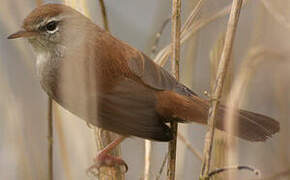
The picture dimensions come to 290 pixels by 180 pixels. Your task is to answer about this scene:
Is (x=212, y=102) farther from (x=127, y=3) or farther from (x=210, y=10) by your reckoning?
(x=127, y=3)

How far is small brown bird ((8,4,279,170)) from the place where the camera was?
9.73 feet

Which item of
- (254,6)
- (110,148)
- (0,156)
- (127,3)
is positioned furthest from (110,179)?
(127,3)

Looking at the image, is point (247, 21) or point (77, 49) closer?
point (77, 49)

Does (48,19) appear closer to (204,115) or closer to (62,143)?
(62,143)

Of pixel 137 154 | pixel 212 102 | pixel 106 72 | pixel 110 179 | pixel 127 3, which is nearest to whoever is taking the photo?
pixel 212 102

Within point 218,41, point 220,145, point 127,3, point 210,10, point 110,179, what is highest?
point 127,3

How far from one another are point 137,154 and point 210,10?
4.62ft

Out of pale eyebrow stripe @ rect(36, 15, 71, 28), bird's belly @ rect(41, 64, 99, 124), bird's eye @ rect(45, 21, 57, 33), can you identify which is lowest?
bird's belly @ rect(41, 64, 99, 124)

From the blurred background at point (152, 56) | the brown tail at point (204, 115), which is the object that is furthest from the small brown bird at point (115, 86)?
the blurred background at point (152, 56)

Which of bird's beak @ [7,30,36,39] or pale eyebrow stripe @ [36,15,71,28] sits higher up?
pale eyebrow stripe @ [36,15,71,28]

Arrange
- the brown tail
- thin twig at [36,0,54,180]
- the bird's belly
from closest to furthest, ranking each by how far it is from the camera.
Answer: the bird's belly, thin twig at [36,0,54,180], the brown tail

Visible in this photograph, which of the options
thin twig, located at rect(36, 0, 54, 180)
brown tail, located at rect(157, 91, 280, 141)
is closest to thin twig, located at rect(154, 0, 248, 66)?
brown tail, located at rect(157, 91, 280, 141)

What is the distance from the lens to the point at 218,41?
3.31 meters

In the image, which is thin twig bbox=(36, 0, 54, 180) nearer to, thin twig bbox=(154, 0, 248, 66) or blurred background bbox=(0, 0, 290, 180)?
blurred background bbox=(0, 0, 290, 180)
